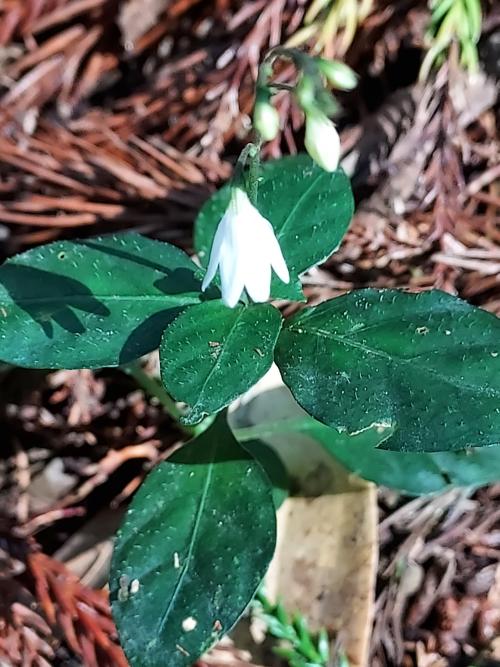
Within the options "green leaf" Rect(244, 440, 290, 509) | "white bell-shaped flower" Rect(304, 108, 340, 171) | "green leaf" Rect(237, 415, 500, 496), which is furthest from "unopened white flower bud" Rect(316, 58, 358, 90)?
"green leaf" Rect(244, 440, 290, 509)

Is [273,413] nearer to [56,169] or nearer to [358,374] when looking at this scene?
[358,374]

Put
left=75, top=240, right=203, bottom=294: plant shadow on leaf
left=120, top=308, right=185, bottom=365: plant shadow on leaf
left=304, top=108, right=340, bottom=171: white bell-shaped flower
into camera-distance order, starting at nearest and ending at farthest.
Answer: left=304, top=108, right=340, bottom=171: white bell-shaped flower → left=120, top=308, right=185, bottom=365: plant shadow on leaf → left=75, top=240, right=203, bottom=294: plant shadow on leaf

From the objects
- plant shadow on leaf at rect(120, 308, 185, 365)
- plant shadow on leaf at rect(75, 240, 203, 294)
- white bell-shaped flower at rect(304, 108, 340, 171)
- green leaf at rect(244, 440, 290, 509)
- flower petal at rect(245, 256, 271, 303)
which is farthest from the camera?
green leaf at rect(244, 440, 290, 509)

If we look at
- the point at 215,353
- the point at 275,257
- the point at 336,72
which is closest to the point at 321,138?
the point at 336,72

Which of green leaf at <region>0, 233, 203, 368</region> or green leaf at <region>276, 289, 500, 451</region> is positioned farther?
green leaf at <region>0, 233, 203, 368</region>

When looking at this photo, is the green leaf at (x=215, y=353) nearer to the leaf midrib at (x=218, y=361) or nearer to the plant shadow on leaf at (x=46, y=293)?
the leaf midrib at (x=218, y=361)

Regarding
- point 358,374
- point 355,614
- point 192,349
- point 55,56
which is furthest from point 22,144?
point 355,614

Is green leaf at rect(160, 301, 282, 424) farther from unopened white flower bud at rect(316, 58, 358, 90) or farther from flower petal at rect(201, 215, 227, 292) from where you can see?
unopened white flower bud at rect(316, 58, 358, 90)
